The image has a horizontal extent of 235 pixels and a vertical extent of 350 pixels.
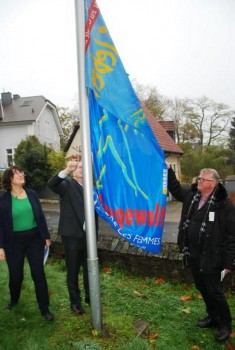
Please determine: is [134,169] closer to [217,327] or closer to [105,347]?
[105,347]

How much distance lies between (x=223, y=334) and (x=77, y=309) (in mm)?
1810

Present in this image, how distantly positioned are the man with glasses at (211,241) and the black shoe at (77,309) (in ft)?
4.86

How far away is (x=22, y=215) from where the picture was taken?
4.03m

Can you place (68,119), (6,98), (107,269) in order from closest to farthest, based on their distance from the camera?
(107,269)
(6,98)
(68,119)

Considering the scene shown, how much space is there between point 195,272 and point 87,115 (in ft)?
7.44

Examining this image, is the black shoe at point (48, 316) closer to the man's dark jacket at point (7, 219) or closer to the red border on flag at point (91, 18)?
the man's dark jacket at point (7, 219)

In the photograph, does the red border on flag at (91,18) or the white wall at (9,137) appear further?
the white wall at (9,137)

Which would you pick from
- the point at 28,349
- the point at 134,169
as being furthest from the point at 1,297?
the point at 134,169

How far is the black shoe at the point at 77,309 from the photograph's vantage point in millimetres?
4117

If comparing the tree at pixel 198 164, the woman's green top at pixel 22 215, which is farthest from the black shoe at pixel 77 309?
the tree at pixel 198 164

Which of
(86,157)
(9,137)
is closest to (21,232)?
(86,157)

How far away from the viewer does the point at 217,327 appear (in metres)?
3.96

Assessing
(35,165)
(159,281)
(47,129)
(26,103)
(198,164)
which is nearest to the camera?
(159,281)

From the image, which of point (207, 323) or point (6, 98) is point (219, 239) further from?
point (6, 98)
